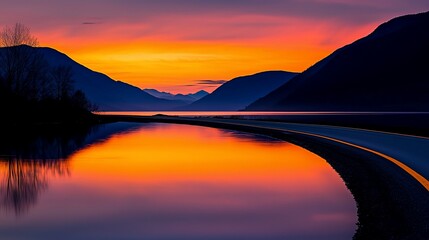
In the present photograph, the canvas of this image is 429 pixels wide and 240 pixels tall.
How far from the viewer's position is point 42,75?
89.7 metres

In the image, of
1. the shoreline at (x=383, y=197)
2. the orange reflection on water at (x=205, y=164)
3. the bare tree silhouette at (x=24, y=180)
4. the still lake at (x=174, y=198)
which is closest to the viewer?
the shoreline at (x=383, y=197)

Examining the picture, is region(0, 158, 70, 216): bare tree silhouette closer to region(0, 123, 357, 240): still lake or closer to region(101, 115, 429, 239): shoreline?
region(0, 123, 357, 240): still lake

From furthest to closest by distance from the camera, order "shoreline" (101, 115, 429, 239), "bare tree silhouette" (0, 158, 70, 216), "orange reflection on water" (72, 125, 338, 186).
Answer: "orange reflection on water" (72, 125, 338, 186) < "bare tree silhouette" (0, 158, 70, 216) < "shoreline" (101, 115, 429, 239)

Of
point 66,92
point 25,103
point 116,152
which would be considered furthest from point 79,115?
point 116,152

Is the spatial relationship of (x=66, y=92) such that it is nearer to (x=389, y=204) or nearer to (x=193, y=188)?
(x=193, y=188)

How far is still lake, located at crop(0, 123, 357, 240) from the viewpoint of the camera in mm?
12719

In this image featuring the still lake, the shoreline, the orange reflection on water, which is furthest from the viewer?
the orange reflection on water

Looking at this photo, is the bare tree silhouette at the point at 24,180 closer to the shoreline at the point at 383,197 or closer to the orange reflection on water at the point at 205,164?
the orange reflection on water at the point at 205,164

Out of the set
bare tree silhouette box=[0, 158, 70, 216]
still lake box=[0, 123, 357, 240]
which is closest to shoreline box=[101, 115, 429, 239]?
still lake box=[0, 123, 357, 240]

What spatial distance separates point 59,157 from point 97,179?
9934mm

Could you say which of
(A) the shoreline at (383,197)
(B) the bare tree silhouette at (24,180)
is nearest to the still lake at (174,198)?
(B) the bare tree silhouette at (24,180)

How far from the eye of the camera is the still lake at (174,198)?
501 inches

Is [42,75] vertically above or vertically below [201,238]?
→ above

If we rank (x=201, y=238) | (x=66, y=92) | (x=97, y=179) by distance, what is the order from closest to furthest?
(x=201, y=238)
(x=97, y=179)
(x=66, y=92)
